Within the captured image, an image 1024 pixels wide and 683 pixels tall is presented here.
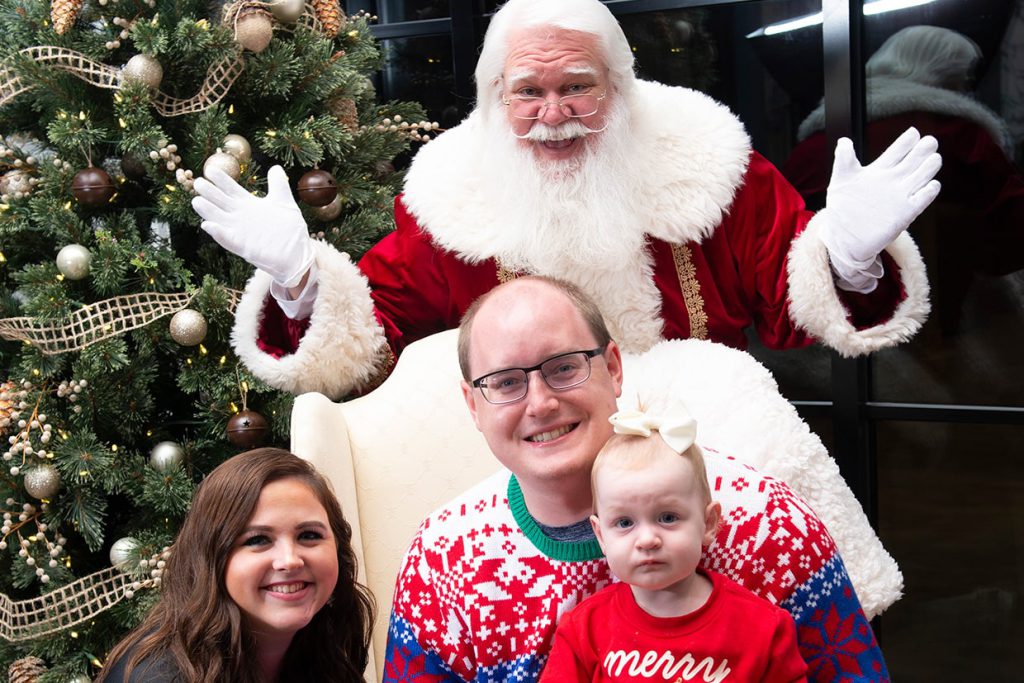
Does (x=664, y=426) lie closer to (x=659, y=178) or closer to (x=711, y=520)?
(x=711, y=520)

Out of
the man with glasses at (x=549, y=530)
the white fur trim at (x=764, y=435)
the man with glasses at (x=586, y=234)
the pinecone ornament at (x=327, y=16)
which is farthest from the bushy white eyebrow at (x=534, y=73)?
the man with glasses at (x=549, y=530)

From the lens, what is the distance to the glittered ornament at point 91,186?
2752 mm

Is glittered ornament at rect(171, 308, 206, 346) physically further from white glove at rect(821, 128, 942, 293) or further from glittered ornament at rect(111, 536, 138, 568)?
white glove at rect(821, 128, 942, 293)

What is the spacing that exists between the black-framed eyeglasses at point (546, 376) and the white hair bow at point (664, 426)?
0.11 m

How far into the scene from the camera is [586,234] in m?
2.61

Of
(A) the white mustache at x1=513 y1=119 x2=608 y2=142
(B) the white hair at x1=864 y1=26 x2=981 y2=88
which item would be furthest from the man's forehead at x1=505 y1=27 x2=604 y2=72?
(B) the white hair at x1=864 y1=26 x2=981 y2=88

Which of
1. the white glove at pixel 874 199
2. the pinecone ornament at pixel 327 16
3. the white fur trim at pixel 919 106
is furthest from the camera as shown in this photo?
the white fur trim at pixel 919 106

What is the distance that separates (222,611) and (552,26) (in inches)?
53.7

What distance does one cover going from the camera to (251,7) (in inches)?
113

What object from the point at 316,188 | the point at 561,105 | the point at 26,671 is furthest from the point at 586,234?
the point at 26,671

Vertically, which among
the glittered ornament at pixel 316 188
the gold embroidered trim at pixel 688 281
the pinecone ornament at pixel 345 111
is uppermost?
the pinecone ornament at pixel 345 111

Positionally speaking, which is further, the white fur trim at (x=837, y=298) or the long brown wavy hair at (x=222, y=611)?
the white fur trim at (x=837, y=298)

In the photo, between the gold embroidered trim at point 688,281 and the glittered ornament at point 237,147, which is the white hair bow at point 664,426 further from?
the glittered ornament at point 237,147

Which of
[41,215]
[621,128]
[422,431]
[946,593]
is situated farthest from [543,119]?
[946,593]
